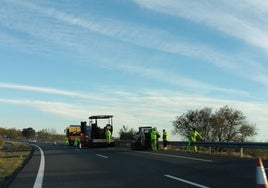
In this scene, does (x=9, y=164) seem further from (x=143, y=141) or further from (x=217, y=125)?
(x=217, y=125)

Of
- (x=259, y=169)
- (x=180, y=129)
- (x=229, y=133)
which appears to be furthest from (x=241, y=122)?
(x=259, y=169)

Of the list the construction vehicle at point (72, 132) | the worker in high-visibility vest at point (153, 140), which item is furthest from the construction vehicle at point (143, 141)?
the construction vehicle at point (72, 132)

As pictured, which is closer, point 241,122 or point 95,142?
point 95,142

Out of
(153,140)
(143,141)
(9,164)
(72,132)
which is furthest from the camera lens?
(72,132)

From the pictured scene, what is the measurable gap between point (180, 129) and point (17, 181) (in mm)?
43372

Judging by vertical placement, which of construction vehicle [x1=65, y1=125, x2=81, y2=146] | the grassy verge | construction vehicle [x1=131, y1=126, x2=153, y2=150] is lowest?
the grassy verge

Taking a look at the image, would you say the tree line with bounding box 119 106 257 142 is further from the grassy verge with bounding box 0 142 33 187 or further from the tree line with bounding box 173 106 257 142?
the grassy verge with bounding box 0 142 33 187

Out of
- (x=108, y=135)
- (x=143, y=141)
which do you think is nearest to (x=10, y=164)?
(x=143, y=141)

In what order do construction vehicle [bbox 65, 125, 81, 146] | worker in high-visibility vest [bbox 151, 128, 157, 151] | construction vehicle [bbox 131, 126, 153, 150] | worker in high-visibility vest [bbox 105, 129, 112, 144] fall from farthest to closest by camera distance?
construction vehicle [bbox 65, 125, 81, 146] < worker in high-visibility vest [bbox 105, 129, 112, 144] < construction vehicle [bbox 131, 126, 153, 150] < worker in high-visibility vest [bbox 151, 128, 157, 151]

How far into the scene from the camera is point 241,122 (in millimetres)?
53156

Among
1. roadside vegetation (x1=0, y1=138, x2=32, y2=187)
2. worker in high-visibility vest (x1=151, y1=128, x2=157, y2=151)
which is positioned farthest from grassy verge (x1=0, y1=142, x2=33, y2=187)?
worker in high-visibility vest (x1=151, y1=128, x2=157, y2=151)

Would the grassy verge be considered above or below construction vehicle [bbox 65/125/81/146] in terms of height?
below

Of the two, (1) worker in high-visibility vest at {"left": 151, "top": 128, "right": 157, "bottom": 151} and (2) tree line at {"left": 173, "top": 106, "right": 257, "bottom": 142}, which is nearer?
(1) worker in high-visibility vest at {"left": 151, "top": 128, "right": 157, "bottom": 151}

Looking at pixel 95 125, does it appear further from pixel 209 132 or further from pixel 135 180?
pixel 135 180
